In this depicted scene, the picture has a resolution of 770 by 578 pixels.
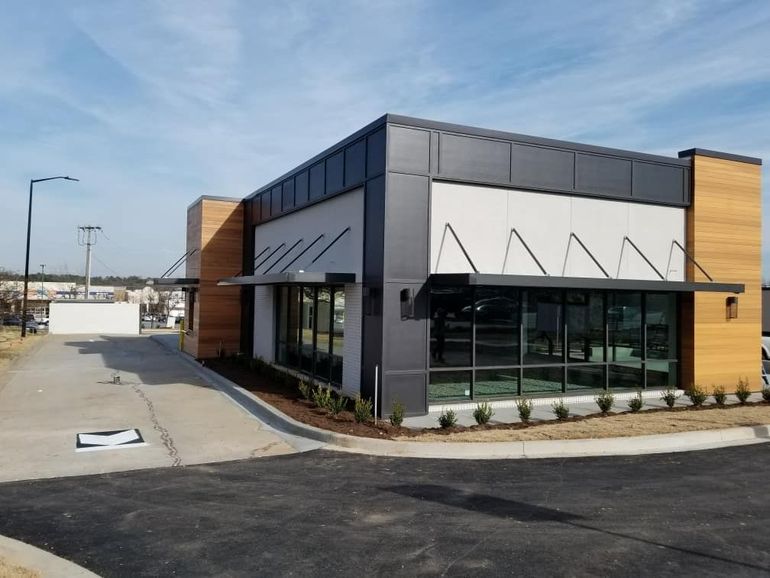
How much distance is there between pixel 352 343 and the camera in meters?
14.1

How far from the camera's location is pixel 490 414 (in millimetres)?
11914

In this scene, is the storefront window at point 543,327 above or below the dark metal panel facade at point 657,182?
below

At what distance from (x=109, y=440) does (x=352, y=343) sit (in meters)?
5.49

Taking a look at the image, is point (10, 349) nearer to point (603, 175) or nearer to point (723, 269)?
point (603, 175)

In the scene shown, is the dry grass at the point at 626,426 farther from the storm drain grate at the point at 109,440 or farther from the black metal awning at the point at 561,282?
the storm drain grate at the point at 109,440

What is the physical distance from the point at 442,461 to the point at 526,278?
14.4ft

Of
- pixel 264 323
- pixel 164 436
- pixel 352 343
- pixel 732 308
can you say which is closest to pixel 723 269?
pixel 732 308

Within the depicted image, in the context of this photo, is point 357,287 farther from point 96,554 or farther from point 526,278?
point 96,554

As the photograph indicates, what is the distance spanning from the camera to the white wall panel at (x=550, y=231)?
1336cm

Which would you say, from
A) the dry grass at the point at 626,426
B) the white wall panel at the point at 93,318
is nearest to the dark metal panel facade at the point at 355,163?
the dry grass at the point at 626,426

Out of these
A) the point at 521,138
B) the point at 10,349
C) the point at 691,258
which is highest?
the point at 521,138

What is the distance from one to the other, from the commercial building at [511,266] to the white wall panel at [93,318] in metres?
29.6

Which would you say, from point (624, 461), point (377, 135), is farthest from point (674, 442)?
point (377, 135)

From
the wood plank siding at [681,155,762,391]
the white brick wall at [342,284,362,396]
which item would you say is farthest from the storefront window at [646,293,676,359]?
the white brick wall at [342,284,362,396]
